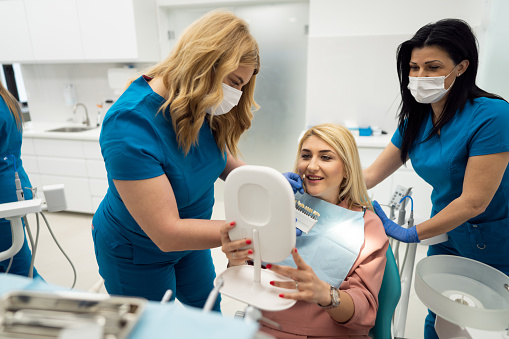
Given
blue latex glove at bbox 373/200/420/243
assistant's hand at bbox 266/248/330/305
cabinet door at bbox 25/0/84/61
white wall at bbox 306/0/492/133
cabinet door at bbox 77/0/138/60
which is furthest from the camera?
cabinet door at bbox 25/0/84/61

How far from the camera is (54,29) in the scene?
3264mm

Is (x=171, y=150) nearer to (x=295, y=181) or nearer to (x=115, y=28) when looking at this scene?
(x=295, y=181)

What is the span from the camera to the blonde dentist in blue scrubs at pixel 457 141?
1204mm

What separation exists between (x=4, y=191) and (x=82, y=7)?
223cm

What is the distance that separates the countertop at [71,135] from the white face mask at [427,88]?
1414mm

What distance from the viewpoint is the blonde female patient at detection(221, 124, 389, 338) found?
3.09 ft

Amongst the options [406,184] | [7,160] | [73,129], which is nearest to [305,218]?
[7,160]

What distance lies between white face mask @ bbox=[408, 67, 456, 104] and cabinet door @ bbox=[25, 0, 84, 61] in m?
3.12

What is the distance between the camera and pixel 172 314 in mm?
597

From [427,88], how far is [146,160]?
1068mm

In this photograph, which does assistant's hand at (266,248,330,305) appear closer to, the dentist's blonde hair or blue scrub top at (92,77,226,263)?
blue scrub top at (92,77,226,263)

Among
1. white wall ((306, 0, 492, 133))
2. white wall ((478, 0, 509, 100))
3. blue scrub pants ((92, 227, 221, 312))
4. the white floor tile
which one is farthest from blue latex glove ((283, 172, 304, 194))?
white wall ((306, 0, 492, 133))

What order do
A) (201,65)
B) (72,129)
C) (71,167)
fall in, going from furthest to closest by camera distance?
(72,129) < (71,167) < (201,65)

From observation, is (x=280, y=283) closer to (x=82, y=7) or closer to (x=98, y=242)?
(x=98, y=242)
